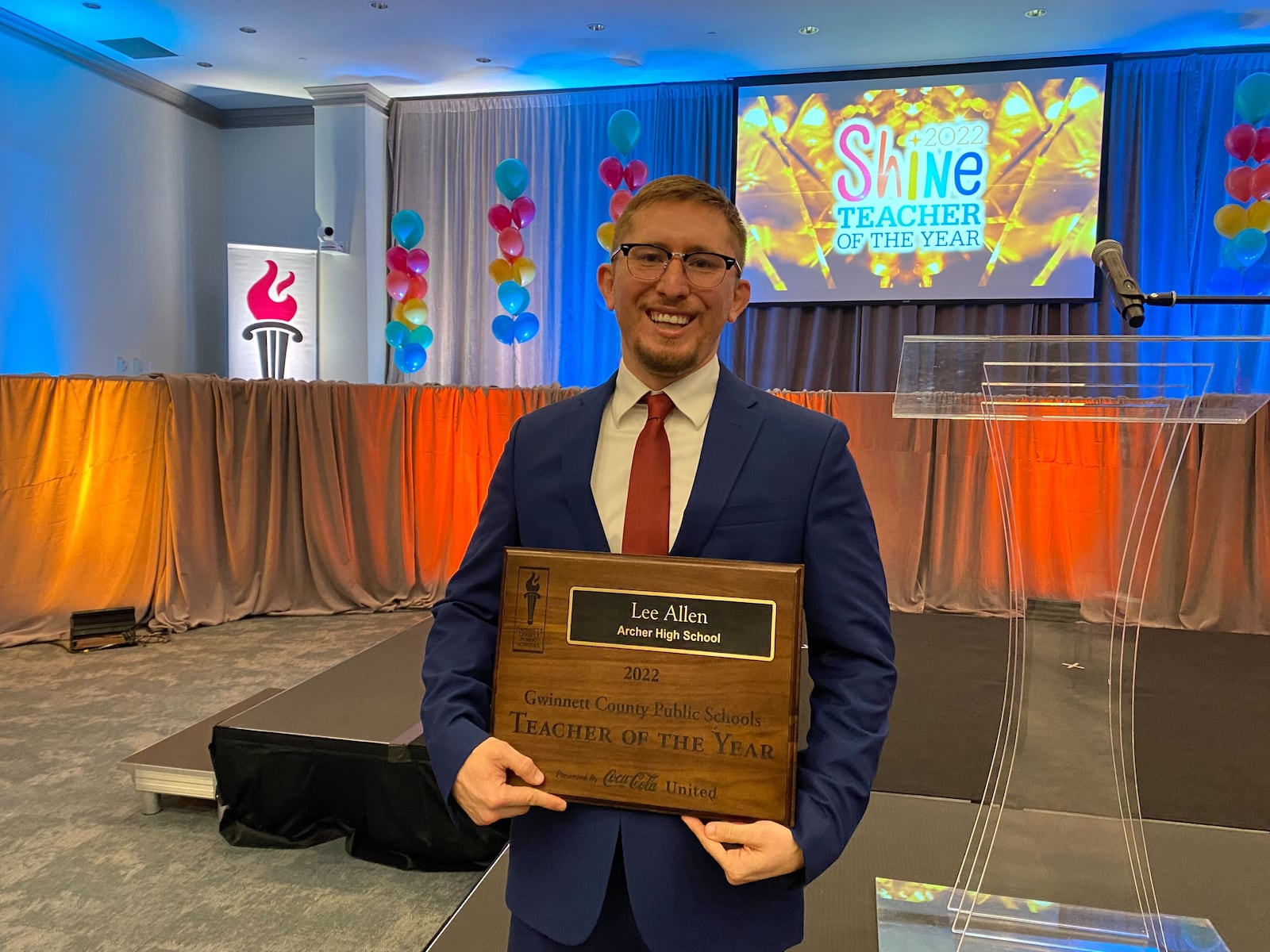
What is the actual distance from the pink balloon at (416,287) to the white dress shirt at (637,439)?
560cm

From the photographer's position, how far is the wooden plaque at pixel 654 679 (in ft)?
2.71

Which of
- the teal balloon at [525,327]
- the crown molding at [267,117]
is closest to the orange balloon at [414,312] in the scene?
the teal balloon at [525,327]

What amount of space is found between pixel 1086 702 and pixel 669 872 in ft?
3.33

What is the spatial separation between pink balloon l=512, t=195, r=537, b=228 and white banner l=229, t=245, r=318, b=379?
1.88m

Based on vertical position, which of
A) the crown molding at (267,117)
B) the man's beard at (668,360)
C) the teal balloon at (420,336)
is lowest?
the man's beard at (668,360)

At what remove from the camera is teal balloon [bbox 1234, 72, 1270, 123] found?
16.7 ft

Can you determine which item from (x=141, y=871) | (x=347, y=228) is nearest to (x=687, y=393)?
(x=141, y=871)

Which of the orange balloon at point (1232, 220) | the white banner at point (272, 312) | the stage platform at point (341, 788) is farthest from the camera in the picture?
the white banner at point (272, 312)

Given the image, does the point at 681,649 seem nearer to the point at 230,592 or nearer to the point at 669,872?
the point at 669,872

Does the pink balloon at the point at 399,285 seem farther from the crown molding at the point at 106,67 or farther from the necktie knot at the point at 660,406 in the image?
the necktie knot at the point at 660,406

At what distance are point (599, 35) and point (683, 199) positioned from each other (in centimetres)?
576

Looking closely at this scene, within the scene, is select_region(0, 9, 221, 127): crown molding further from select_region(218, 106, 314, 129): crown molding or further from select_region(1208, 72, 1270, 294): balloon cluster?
select_region(1208, 72, 1270, 294): balloon cluster

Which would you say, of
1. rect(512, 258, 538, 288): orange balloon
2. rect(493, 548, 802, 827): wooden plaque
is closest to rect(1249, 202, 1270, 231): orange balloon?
rect(512, 258, 538, 288): orange balloon

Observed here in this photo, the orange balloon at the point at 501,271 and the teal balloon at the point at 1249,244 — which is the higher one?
the teal balloon at the point at 1249,244
